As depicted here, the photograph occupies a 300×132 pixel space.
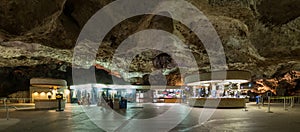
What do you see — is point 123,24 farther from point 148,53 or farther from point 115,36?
point 148,53

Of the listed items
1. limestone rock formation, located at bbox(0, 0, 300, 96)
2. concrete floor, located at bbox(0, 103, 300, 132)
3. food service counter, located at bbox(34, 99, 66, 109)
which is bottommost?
food service counter, located at bbox(34, 99, 66, 109)

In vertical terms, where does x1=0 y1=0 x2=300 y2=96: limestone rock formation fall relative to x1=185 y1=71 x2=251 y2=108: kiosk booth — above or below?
above

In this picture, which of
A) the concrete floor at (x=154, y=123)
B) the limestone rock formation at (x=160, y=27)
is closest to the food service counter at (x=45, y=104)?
the limestone rock formation at (x=160, y=27)

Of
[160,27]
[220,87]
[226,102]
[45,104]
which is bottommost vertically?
[45,104]

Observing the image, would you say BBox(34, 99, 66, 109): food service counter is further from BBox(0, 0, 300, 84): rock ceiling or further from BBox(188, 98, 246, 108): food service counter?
BBox(188, 98, 246, 108): food service counter

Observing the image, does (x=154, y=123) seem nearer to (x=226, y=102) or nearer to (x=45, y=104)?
(x=226, y=102)

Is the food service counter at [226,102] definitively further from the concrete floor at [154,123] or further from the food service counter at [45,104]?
the food service counter at [45,104]

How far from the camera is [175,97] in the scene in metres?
32.0

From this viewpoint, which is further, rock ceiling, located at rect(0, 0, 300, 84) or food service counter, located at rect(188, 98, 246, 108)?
food service counter, located at rect(188, 98, 246, 108)

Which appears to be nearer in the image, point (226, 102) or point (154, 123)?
point (154, 123)

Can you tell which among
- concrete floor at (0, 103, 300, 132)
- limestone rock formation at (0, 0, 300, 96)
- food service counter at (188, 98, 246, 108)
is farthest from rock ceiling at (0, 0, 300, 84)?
concrete floor at (0, 103, 300, 132)

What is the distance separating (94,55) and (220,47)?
968 cm

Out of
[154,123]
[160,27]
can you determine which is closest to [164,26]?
[160,27]

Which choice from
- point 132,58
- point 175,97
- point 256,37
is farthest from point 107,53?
point 175,97
